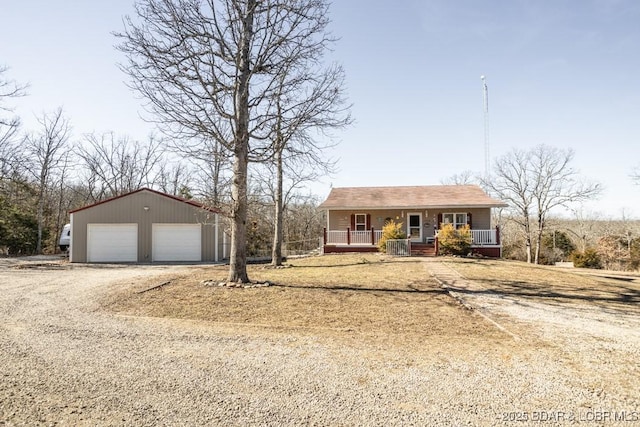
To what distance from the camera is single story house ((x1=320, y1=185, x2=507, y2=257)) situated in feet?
66.8

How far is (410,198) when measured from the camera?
22.4 m

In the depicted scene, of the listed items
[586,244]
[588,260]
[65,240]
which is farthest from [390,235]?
[586,244]

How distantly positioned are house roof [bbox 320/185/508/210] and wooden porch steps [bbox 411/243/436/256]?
7.73 ft

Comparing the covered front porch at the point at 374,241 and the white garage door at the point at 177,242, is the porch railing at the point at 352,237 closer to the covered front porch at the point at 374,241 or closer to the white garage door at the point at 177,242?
the covered front porch at the point at 374,241

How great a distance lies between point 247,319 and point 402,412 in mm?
4168

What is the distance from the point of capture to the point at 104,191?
1377 inches

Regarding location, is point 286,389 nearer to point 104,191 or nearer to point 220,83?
point 220,83

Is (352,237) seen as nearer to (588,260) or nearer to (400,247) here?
(400,247)

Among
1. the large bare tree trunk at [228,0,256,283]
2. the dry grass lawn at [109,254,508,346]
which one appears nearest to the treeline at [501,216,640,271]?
the dry grass lawn at [109,254,508,346]

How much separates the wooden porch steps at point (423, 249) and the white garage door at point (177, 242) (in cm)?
1168

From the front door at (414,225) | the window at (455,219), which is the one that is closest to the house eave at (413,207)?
the front door at (414,225)

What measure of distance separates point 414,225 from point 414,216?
55 cm

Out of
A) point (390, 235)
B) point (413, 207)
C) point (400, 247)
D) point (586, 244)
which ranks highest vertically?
point (413, 207)

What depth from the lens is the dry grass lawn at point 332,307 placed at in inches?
241
